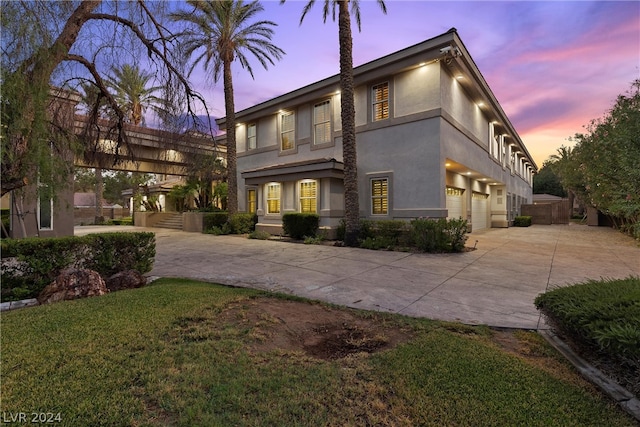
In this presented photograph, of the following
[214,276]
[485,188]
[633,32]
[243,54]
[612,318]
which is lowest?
[214,276]

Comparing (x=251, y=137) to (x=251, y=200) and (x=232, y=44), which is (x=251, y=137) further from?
(x=232, y=44)

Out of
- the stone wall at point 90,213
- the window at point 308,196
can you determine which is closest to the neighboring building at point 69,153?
the window at point 308,196

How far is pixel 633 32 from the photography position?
24.5 feet

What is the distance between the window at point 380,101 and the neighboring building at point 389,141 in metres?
0.04

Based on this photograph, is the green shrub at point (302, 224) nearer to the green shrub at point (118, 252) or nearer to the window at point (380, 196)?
the window at point (380, 196)

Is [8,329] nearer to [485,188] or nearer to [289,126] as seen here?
[289,126]

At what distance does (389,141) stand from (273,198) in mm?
7253

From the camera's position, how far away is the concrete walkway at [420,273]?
4828 millimetres

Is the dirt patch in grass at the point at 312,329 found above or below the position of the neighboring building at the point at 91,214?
below

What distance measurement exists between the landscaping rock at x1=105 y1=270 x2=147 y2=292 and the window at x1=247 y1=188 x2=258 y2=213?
13.1 meters

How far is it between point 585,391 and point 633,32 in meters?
9.86

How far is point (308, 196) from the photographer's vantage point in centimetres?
1492

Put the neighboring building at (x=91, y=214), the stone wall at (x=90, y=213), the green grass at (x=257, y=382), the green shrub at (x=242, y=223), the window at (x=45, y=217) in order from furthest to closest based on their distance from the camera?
the stone wall at (x=90, y=213) < the neighboring building at (x=91, y=214) < the green shrub at (x=242, y=223) < the window at (x=45, y=217) < the green grass at (x=257, y=382)

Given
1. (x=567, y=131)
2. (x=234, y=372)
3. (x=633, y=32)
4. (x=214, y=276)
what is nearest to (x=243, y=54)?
(x=214, y=276)
